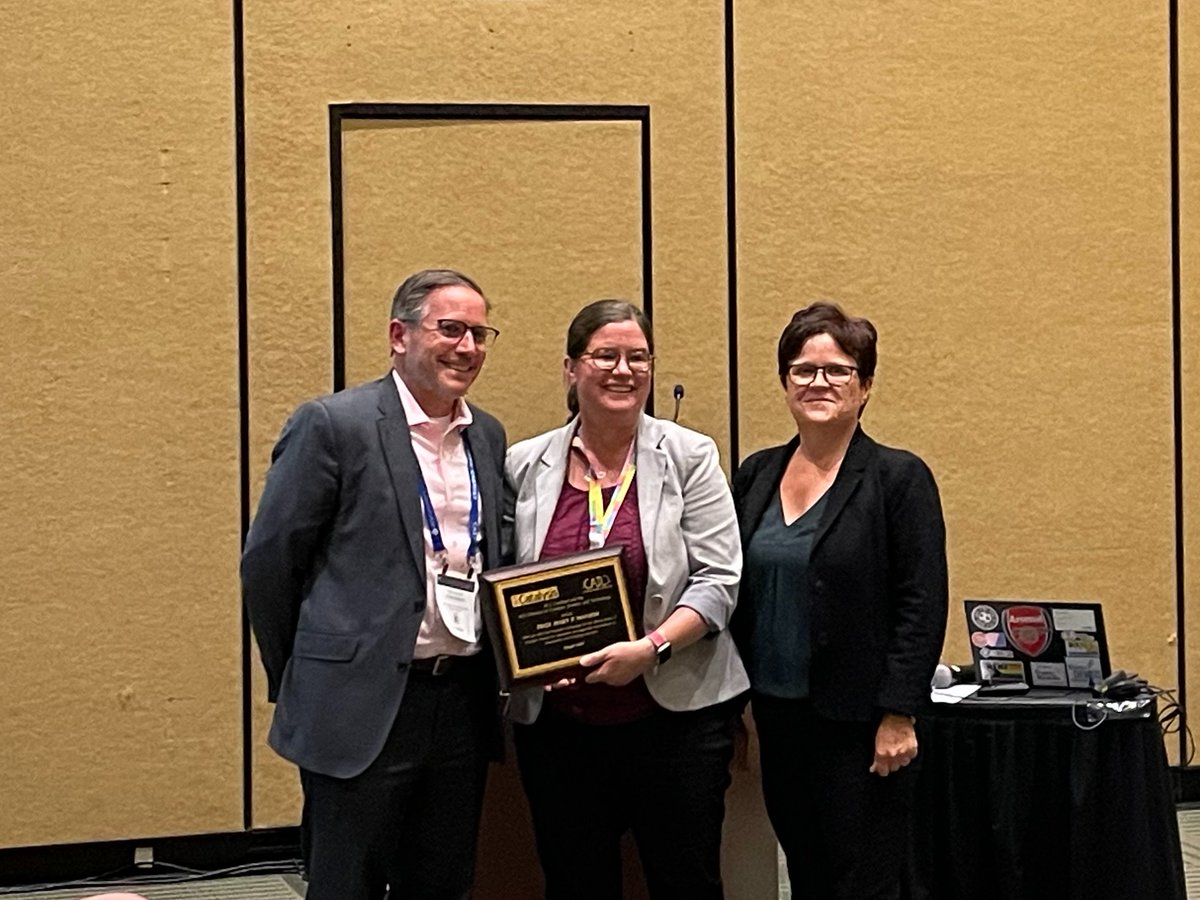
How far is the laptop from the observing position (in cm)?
376

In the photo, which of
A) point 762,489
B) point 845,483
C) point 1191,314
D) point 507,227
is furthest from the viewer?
point 1191,314

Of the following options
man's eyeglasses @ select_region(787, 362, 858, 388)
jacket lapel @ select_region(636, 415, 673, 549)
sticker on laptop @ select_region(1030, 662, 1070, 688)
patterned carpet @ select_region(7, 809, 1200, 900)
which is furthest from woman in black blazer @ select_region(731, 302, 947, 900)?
patterned carpet @ select_region(7, 809, 1200, 900)

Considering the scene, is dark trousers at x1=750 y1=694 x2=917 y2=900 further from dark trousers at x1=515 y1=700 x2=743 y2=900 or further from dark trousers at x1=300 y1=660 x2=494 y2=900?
dark trousers at x1=300 y1=660 x2=494 y2=900

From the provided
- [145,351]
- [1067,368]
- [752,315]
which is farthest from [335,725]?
[1067,368]

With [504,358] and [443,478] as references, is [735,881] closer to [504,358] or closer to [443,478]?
[443,478]

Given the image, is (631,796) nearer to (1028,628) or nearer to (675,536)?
(675,536)

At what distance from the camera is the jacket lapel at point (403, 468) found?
9.84 ft

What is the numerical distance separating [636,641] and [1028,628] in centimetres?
119

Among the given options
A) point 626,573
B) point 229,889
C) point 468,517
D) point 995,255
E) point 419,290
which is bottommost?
point 229,889

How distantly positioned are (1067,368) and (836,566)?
8.56 feet

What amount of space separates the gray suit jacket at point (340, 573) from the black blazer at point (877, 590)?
835 millimetres

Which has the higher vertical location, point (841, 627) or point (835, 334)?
point (835, 334)

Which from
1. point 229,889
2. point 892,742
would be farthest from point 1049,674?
point 229,889

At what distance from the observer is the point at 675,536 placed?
3250 mm
